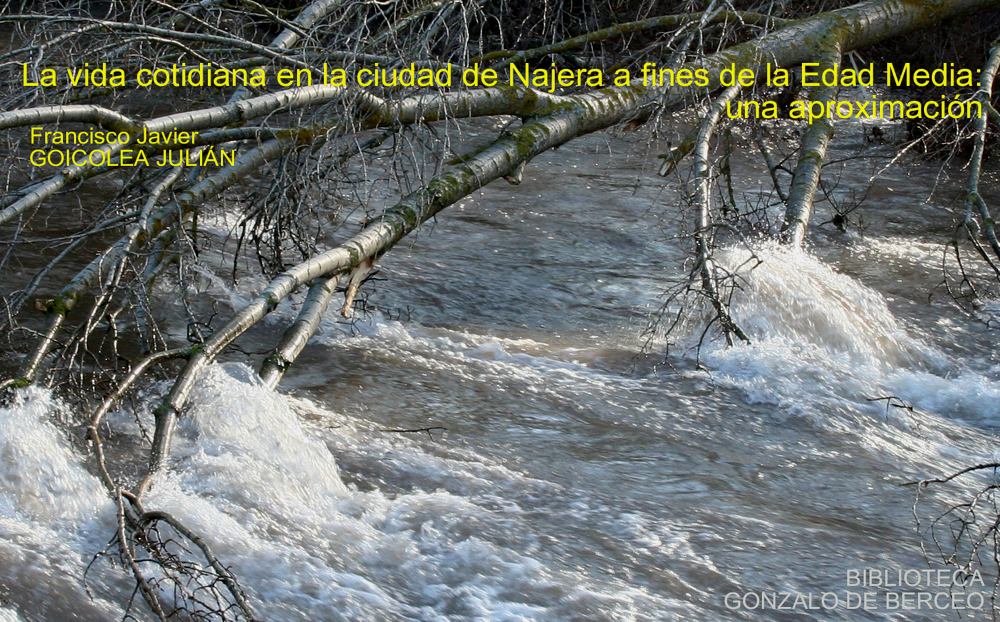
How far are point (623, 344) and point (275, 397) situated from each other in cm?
214

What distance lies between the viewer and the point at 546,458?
438 cm

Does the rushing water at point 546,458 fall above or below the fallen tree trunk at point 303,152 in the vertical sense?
below

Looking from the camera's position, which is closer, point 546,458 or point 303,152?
point 546,458

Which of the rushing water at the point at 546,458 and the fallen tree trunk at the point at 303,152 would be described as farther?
the fallen tree trunk at the point at 303,152

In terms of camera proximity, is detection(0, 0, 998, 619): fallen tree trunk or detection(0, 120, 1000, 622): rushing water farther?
detection(0, 0, 998, 619): fallen tree trunk

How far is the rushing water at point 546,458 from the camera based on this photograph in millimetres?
3439

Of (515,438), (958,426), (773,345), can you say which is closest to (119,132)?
(515,438)

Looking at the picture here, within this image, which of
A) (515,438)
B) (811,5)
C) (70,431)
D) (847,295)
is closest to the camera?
(70,431)

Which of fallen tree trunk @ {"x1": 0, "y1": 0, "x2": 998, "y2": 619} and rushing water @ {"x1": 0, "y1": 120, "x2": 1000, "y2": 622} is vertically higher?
fallen tree trunk @ {"x1": 0, "y1": 0, "x2": 998, "y2": 619}

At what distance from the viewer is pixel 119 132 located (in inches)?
149

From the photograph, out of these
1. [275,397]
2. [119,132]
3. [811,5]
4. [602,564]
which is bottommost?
[602,564]

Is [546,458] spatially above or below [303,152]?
below

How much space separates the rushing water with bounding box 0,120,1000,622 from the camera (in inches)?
135

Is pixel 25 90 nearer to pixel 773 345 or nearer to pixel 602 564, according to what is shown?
pixel 602 564
